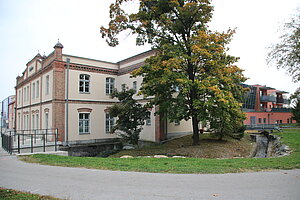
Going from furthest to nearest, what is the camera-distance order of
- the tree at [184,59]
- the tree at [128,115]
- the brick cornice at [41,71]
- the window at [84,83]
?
the window at [84,83]
the brick cornice at [41,71]
the tree at [128,115]
the tree at [184,59]

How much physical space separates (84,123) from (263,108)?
143 feet

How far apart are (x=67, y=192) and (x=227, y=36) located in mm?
12086

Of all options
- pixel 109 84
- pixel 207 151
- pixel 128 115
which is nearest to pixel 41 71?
pixel 109 84

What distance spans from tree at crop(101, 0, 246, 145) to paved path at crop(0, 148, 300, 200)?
6083mm

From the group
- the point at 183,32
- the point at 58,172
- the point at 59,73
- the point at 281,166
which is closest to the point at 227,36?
the point at 183,32

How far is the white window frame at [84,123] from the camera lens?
841 inches

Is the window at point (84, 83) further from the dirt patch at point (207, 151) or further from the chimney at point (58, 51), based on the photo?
the dirt patch at point (207, 151)

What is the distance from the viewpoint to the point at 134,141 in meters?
17.2

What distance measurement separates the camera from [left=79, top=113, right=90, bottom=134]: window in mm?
21422

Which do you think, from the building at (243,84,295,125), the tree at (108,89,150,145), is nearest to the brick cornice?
the tree at (108,89,150,145)

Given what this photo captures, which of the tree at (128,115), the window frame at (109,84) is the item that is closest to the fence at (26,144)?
the tree at (128,115)

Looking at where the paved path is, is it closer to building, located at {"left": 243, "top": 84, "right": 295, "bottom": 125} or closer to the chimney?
the chimney

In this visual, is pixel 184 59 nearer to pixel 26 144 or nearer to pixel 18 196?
pixel 18 196

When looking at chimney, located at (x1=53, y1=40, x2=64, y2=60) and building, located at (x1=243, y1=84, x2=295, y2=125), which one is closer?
chimney, located at (x1=53, y1=40, x2=64, y2=60)
